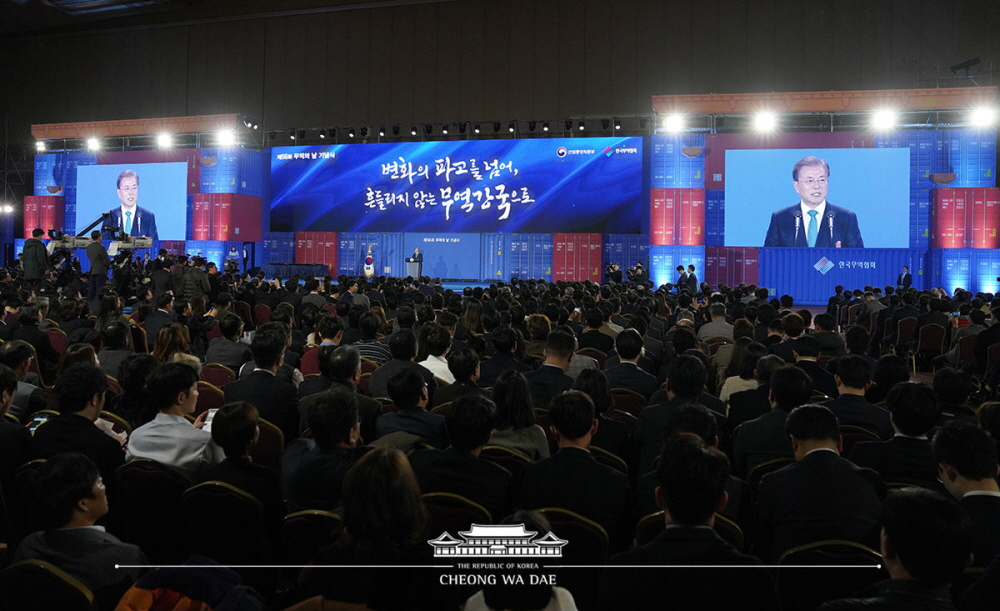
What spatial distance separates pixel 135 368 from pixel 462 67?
21955 mm

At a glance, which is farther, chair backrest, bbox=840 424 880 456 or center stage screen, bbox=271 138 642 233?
center stage screen, bbox=271 138 642 233

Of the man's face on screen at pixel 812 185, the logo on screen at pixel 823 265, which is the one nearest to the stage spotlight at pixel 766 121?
the man's face on screen at pixel 812 185

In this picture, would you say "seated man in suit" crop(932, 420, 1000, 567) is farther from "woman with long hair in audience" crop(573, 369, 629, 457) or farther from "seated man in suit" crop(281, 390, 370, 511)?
"seated man in suit" crop(281, 390, 370, 511)

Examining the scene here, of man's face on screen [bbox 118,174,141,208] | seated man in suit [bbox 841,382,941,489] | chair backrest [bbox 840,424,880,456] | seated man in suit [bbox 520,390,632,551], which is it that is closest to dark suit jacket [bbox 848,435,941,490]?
seated man in suit [bbox 841,382,941,489]

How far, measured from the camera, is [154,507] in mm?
3039

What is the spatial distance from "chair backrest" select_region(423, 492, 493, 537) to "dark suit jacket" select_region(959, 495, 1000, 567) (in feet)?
5.15

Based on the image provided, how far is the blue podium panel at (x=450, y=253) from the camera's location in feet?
75.5

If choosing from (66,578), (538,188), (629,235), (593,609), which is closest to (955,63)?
(629,235)

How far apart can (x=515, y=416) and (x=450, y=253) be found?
64.6 ft

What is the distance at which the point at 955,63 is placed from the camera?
20906mm

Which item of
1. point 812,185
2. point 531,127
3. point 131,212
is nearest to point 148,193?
point 131,212

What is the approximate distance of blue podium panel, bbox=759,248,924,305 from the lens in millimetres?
18812

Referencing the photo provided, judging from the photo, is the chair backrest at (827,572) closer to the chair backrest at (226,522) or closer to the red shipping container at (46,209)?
the chair backrest at (226,522)

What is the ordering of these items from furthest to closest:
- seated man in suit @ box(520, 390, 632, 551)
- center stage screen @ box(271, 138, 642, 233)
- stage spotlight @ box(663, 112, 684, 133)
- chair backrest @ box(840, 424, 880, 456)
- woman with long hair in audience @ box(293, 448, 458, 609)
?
center stage screen @ box(271, 138, 642, 233), stage spotlight @ box(663, 112, 684, 133), chair backrest @ box(840, 424, 880, 456), seated man in suit @ box(520, 390, 632, 551), woman with long hair in audience @ box(293, 448, 458, 609)
